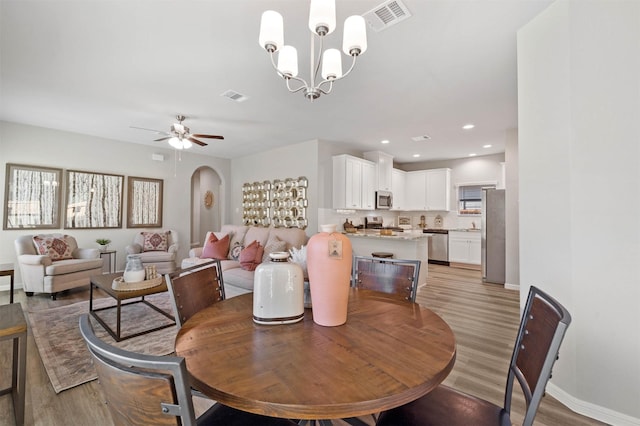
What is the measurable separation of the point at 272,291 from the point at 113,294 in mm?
2444

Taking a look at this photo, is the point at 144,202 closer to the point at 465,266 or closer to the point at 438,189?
the point at 438,189

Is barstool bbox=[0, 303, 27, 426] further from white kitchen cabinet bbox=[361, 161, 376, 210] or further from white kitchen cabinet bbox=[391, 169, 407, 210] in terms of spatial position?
white kitchen cabinet bbox=[391, 169, 407, 210]

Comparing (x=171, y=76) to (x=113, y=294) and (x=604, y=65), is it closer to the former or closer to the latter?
(x=113, y=294)

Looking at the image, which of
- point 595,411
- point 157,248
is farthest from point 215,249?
point 595,411

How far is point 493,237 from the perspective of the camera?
508cm

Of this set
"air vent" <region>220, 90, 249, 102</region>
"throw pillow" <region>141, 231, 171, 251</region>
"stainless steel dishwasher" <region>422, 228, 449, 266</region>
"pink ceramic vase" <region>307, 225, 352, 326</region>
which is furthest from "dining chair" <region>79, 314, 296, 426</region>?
"stainless steel dishwasher" <region>422, 228, 449, 266</region>

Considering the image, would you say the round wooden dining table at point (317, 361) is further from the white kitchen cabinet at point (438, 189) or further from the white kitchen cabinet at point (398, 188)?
the white kitchen cabinet at point (438, 189)

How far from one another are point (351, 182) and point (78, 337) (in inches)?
176

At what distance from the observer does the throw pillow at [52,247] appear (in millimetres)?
4227

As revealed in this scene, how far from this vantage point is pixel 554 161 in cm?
193

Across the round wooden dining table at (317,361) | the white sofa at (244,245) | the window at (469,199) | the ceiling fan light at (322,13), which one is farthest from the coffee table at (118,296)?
the window at (469,199)

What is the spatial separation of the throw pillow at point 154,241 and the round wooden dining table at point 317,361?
16.0ft

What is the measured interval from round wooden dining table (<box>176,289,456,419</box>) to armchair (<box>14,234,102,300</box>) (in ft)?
13.2

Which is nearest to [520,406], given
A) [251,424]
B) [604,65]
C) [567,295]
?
[567,295]
